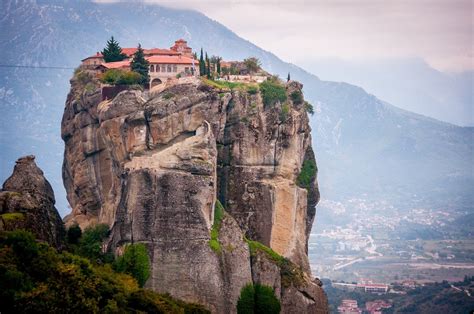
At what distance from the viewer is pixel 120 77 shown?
7625 cm

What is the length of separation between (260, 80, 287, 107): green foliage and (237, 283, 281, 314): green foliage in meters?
12.0

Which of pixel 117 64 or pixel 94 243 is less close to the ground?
pixel 117 64

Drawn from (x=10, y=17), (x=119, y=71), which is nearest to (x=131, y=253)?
(x=119, y=71)

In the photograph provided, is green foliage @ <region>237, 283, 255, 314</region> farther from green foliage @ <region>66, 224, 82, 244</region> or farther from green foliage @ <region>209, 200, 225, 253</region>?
green foliage @ <region>66, 224, 82, 244</region>

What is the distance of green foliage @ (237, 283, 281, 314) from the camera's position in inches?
2753

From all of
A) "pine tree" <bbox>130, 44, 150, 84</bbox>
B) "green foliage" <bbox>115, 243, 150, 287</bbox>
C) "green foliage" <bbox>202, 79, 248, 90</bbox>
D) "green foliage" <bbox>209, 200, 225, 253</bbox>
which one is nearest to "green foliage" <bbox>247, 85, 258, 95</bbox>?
"green foliage" <bbox>202, 79, 248, 90</bbox>

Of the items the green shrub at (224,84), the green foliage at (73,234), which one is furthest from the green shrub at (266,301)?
the green shrub at (224,84)

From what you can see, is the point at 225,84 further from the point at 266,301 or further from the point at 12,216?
the point at 12,216

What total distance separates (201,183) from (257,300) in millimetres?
7552

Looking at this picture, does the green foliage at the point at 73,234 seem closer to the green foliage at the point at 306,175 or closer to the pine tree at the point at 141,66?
the pine tree at the point at 141,66

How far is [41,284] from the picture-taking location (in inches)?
2286

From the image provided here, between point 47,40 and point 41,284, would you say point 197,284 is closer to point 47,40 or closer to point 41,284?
point 41,284

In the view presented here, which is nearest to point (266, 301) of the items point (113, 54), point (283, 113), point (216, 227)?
point (216, 227)

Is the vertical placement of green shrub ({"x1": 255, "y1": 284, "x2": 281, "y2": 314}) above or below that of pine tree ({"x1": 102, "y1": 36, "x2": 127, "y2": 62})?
below
